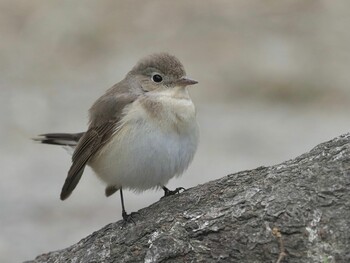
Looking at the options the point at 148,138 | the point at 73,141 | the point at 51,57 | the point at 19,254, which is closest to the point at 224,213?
the point at 148,138

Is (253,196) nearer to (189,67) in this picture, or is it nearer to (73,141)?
(73,141)

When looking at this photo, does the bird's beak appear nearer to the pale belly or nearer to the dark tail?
the pale belly

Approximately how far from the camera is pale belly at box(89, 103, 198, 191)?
20.6 feet

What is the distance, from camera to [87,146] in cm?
677

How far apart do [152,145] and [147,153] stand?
63mm

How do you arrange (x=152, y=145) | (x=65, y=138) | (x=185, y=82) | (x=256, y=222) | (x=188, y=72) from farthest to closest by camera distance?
(x=188, y=72) < (x=65, y=138) < (x=185, y=82) < (x=152, y=145) < (x=256, y=222)

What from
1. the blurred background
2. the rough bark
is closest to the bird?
the rough bark

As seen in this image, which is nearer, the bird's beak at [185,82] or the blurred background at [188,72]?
the bird's beak at [185,82]

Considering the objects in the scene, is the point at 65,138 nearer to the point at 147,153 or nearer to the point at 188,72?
the point at 147,153

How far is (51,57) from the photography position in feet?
55.4

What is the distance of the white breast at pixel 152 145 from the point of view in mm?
6289

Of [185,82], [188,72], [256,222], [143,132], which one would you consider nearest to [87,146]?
[143,132]

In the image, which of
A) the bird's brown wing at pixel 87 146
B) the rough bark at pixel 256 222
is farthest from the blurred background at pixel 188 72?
the rough bark at pixel 256 222

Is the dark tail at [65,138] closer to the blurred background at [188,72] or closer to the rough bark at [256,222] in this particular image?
the rough bark at [256,222]
